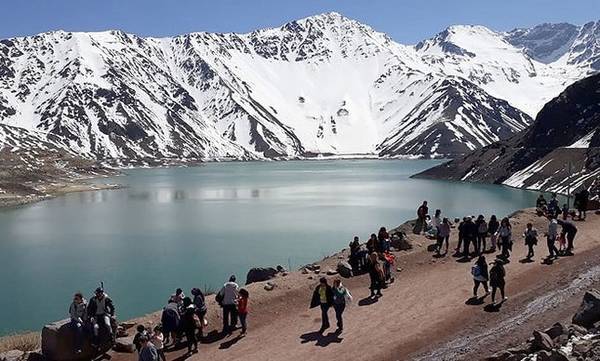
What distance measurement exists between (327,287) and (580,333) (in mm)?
8827

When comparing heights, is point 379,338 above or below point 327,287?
below

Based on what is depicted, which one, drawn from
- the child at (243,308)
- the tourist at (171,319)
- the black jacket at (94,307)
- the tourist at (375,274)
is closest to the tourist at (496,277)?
the tourist at (375,274)

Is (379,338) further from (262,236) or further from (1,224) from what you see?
(1,224)

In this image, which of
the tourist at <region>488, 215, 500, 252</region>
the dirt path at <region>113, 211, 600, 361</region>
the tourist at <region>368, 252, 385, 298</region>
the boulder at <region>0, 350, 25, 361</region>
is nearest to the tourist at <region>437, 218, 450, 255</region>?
the tourist at <region>488, 215, 500, 252</region>

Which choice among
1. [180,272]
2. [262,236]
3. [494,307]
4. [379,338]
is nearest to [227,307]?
[379,338]

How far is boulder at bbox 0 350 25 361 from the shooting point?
21.7 metres

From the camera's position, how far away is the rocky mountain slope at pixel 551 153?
130 metres

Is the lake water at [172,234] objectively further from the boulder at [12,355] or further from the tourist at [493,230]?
the tourist at [493,230]

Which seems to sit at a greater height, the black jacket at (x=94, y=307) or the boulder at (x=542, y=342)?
the black jacket at (x=94, y=307)

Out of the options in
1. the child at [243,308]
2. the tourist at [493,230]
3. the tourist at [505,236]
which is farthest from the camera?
the tourist at [493,230]

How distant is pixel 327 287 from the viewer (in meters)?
22.0

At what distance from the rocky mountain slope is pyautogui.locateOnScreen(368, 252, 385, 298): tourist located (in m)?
102

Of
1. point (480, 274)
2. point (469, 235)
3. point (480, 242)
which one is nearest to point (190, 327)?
point (480, 274)

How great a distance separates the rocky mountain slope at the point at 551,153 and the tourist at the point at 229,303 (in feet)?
352
